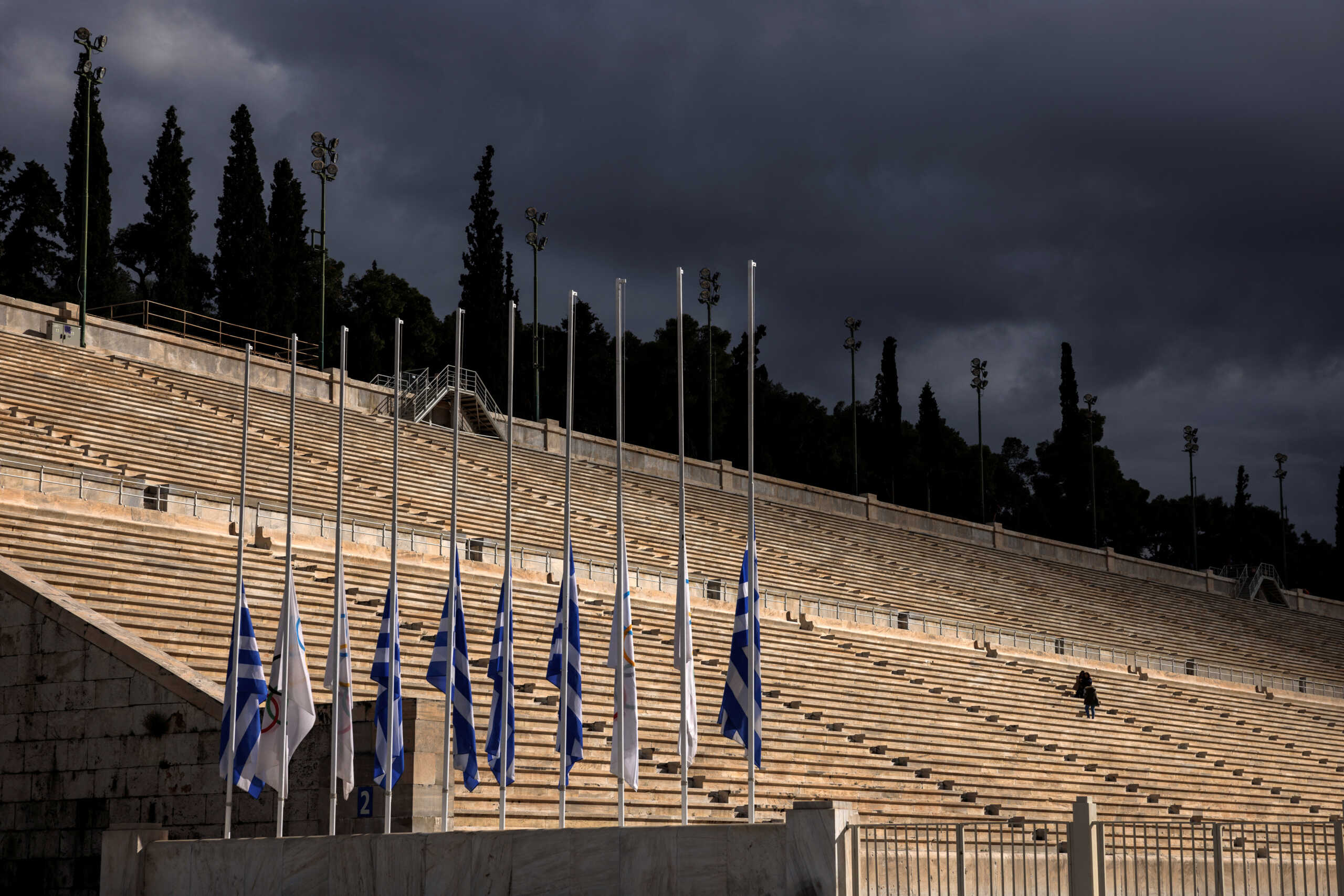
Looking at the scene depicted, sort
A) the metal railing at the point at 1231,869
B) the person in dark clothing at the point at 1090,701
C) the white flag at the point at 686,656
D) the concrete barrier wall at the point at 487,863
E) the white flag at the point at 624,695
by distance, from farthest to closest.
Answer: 1. the person in dark clothing at the point at 1090,701
2. the white flag at the point at 624,695
3. the white flag at the point at 686,656
4. the concrete barrier wall at the point at 487,863
5. the metal railing at the point at 1231,869

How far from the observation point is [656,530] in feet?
113

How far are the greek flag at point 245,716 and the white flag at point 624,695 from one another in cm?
328

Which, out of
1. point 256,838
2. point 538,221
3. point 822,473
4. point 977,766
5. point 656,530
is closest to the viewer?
point 256,838

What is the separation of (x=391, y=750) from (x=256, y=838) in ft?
4.54

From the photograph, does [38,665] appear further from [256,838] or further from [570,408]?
[570,408]

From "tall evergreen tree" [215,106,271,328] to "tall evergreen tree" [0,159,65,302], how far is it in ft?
20.9

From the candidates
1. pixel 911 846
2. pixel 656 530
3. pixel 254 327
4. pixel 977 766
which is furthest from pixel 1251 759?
pixel 254 327

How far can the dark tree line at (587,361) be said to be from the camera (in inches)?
2026

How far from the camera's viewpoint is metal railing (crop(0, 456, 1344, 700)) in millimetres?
22438

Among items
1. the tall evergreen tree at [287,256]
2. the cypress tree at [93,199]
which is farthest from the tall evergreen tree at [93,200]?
the tall evergreen tree at [287,256]

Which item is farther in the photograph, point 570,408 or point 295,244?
point 295,244

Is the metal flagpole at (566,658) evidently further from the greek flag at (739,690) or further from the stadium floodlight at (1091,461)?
the stadium floodlight at (1091,461)

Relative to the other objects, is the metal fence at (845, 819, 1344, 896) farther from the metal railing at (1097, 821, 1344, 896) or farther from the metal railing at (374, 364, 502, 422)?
the metal railing at (374, 364, 502, 422)

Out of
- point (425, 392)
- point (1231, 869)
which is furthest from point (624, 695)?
point (425, 392)
